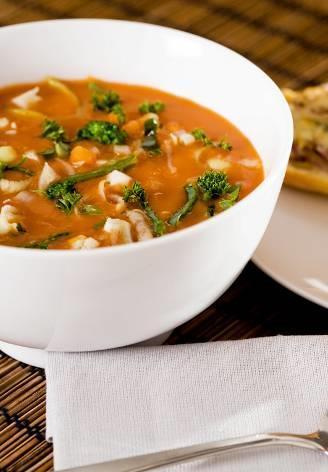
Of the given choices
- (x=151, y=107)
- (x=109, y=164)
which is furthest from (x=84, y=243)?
(x=151, y=107)

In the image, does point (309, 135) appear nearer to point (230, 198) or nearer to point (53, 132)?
point (230, 198)

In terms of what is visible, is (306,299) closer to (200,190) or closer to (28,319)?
(200,190)

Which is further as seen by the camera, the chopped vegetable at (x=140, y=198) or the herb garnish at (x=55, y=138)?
the herb garnish at (x=55, y=138)

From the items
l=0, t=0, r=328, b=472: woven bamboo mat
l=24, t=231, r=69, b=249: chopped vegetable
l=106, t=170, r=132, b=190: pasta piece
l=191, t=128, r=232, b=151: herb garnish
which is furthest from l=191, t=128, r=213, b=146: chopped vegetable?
l=24, t=231, r=69, b=249: chopped vegetable

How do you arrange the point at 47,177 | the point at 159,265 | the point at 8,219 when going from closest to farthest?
the point at 159,265
the point at 8,219
the point at 47,177

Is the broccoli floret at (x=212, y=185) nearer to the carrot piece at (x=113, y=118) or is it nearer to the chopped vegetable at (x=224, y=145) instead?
the chopped vegetable at (x=224, y=145)

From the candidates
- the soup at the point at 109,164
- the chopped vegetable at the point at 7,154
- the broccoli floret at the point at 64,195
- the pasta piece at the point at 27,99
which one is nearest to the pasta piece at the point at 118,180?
the soup at the point at 109,164
